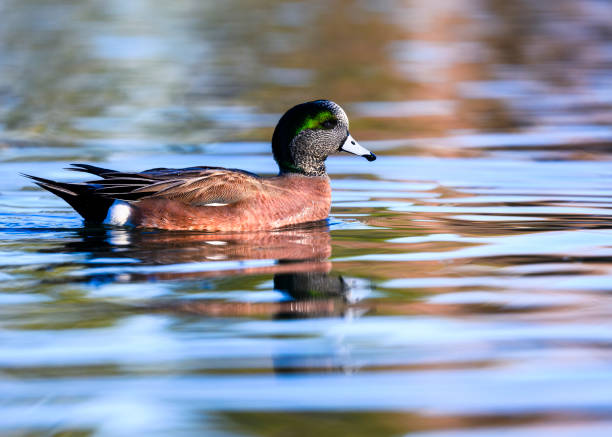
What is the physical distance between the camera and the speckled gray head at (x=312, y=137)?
797 centimetres

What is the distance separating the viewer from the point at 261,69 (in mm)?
18781

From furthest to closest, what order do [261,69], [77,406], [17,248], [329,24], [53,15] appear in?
[53,15] → [329,24] → [261,69] → [17,248] → [77,406]

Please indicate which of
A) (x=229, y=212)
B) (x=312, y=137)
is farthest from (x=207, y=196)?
(x=312, y=137)

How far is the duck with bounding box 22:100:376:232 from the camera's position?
7336 mm

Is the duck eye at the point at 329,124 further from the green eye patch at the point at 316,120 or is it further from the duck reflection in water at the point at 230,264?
the duck reflection in water at the point at 230,264

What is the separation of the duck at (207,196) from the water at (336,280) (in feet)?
0.45

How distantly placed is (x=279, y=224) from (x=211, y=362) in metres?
3.31

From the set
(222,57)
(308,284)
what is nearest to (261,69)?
(222,57)

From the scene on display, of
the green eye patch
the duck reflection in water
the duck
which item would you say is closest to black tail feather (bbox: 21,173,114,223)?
the duck

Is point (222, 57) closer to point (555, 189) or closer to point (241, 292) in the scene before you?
point (555, 189)

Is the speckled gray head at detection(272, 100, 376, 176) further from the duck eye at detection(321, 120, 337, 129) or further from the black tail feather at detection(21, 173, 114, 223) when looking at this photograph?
the black tail feather at detection(21, 173, 114, 223)

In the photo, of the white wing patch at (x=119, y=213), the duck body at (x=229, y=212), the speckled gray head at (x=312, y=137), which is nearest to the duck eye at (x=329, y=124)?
the speckled gray head at (x=312, y=137)

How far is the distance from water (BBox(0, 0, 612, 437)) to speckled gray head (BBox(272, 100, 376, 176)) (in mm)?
479

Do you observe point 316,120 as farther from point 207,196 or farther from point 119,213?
point 119,213
